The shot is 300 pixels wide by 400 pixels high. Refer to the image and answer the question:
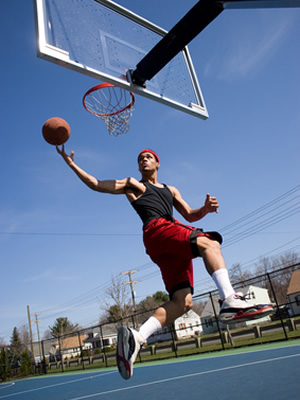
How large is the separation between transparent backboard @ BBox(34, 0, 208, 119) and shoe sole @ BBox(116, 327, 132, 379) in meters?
2.77

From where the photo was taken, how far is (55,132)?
11.5ft

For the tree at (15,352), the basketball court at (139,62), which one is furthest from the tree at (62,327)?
the basketball court at (139,62)

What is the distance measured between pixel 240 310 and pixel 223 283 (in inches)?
9.8

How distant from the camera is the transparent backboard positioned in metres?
3.77

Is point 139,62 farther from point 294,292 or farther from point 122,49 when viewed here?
point 294,292

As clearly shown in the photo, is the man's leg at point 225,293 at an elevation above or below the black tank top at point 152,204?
below

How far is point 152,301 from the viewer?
60438 mm

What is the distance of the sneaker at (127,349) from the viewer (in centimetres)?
264

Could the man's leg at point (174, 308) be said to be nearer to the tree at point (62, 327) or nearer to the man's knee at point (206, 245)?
the man's knee at point (206, 245)

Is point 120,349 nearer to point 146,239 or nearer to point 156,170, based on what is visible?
point 146,239

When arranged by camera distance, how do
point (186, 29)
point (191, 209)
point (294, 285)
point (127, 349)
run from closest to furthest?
point (127, 349) < point (186, 29) < point (191, 209) < point (294, 285)

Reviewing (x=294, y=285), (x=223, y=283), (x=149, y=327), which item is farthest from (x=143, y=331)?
(x=294, y=285)

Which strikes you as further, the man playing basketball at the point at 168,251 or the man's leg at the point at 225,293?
the man playing basketball at the point at 168,251

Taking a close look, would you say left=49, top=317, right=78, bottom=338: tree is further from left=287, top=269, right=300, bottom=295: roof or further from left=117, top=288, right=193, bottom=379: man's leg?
left=117, top=288, right=193, bottom=379: man's leg
